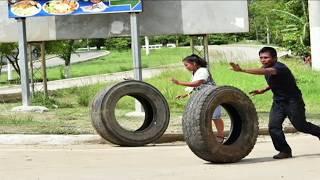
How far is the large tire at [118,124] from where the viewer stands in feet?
35.8

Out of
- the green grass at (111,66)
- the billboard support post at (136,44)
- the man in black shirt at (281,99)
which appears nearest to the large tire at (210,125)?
the man in black shirt at (281,99)

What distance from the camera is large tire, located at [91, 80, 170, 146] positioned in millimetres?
10914

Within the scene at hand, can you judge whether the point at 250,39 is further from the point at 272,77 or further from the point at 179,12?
the point at 272,77

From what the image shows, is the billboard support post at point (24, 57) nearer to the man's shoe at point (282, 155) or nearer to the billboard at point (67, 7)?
the billboard at point (67, 7)

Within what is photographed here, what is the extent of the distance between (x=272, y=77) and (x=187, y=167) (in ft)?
5.47

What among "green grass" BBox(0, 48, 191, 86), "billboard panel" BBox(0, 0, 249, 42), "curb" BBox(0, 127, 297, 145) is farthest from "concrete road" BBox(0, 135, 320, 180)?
"green grass" BBox(0, 48, 191, 86)

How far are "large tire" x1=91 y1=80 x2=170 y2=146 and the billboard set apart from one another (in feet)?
15.4

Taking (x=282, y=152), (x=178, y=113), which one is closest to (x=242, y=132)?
(x=282, y=152)

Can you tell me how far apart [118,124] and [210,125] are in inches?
112

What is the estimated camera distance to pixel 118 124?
11.1 m

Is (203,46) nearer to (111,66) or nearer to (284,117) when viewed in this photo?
(284,117)

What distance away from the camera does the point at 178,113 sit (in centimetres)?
1634

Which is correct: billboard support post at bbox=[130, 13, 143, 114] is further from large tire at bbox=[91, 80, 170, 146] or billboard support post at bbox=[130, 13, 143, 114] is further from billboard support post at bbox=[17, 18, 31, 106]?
large tire at bbox=[91, 80, 170, 146]

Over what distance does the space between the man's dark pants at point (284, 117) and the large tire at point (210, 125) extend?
26cm
